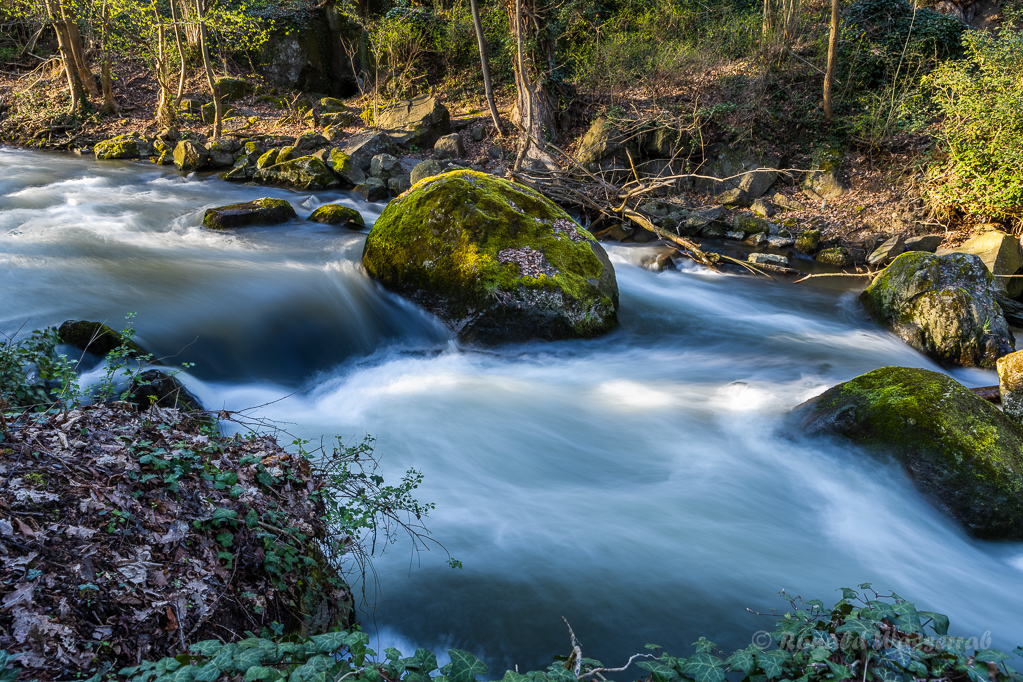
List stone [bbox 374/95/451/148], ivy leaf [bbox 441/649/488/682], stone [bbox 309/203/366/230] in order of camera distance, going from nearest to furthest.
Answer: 1. ivy leaf [bbox 441/649/488/682]
2. stone [bbox 309/203/366/230]
3. stone [bbox 374/95/451/148]

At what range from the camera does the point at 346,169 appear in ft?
47.1

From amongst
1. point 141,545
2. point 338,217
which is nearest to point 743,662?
point 141,545

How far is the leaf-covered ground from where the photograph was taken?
2.38m

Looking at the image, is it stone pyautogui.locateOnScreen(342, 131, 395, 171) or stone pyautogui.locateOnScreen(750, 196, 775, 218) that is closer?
stone pyautogui.locateOnScreen(750, 196, 775, 218)

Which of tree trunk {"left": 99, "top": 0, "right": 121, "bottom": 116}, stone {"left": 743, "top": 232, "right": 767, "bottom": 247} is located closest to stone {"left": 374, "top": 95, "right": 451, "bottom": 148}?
tree trunk {"left": 99, "top": 0, "right": 121, "bottom": 116}

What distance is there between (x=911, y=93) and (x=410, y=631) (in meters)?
15.3

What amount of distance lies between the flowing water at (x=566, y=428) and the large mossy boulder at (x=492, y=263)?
0.94 feet

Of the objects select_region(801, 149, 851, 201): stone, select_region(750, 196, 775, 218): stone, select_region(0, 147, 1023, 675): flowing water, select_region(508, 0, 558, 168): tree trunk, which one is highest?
select_region(508, 0, 558, 168): tree trunk

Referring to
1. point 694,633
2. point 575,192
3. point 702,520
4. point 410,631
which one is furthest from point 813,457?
point 575,192

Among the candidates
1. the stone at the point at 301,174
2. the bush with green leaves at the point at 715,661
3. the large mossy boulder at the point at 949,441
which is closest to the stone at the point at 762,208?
the large mossy boulder at the point at 949,441

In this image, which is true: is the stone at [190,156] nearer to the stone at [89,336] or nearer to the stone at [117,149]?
the stone at [117,149]

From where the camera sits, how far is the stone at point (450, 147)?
16.0m

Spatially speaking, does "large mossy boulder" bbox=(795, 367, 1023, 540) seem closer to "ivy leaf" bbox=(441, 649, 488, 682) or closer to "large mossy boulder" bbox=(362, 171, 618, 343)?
"large mossy boulder" bbox=(362, 171, 618, 343)

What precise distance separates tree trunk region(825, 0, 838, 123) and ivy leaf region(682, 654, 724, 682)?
50.4ft
